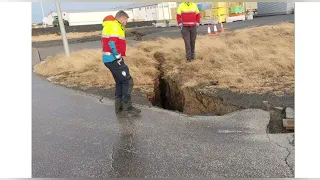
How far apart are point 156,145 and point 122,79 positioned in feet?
5.14

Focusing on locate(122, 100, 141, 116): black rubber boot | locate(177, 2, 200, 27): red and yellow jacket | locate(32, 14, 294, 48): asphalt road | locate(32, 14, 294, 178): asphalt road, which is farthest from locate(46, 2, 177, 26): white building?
locate(32, 14, 294, 178): asphalt road

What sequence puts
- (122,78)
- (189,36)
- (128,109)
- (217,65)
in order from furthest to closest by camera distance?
(189,36), (217,65), (128,109), (122,78)

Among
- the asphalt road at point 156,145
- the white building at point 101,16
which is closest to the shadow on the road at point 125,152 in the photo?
the asphalt road at point 156,145

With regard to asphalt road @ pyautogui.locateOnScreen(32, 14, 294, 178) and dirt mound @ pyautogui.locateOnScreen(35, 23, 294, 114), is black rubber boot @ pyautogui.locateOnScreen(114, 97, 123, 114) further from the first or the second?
dirt mound @ pyautogui.locateOnScreen(35, 23, 294, 114)

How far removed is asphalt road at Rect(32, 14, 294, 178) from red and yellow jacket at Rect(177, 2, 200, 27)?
11.3ft

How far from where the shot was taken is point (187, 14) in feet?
27.7

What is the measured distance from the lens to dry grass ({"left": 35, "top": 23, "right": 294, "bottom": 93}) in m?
6.93

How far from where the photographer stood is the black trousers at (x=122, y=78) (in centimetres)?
525

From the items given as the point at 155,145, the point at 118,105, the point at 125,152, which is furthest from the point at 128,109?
the point at 125,152

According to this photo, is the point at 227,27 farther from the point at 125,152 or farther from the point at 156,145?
the point at 125,152

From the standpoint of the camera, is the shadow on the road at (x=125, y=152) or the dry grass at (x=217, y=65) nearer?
the shadow on the road at (x=125, y=152)

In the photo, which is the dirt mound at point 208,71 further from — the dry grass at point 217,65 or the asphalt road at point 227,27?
the asphalt road at point 227,27

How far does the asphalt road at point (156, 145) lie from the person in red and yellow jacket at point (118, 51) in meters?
0.37

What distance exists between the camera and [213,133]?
459 centimetres
